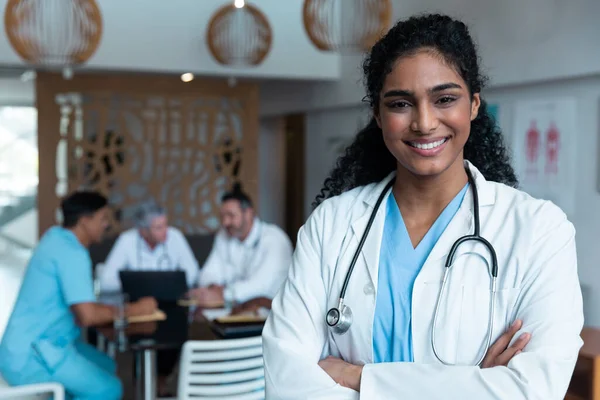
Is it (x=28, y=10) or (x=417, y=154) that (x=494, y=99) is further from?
(x=417, y=154)

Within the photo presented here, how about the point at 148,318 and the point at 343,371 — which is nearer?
the point at 343,371

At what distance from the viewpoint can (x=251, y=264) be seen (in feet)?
14.5

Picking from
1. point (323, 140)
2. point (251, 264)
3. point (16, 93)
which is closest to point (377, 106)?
point (251, 264)

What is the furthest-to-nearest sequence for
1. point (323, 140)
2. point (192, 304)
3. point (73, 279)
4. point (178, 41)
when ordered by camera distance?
point (323, 140) → point (178, 41) → point (192, 304) → point (73, 279)

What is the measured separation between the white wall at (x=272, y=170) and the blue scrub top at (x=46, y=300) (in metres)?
5.58

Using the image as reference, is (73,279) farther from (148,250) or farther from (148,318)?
(148,250)

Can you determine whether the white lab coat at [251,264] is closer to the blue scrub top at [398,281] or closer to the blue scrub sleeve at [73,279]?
the blue scrub sleeve at [73,279]

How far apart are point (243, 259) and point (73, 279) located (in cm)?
147

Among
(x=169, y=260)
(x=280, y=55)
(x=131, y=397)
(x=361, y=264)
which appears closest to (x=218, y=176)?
(x=280, y=55)

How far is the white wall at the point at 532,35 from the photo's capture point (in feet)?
13.8

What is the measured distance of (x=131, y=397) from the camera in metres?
4.56

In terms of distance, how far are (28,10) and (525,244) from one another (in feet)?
13.6

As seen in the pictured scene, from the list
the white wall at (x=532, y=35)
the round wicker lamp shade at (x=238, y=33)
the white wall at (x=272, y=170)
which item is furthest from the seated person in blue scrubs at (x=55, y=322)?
the white wall at (x=272, y=170)

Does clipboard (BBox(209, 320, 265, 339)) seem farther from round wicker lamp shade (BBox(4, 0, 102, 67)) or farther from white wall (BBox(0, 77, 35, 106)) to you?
white wall (BBox(0, 77, 35, 106))
